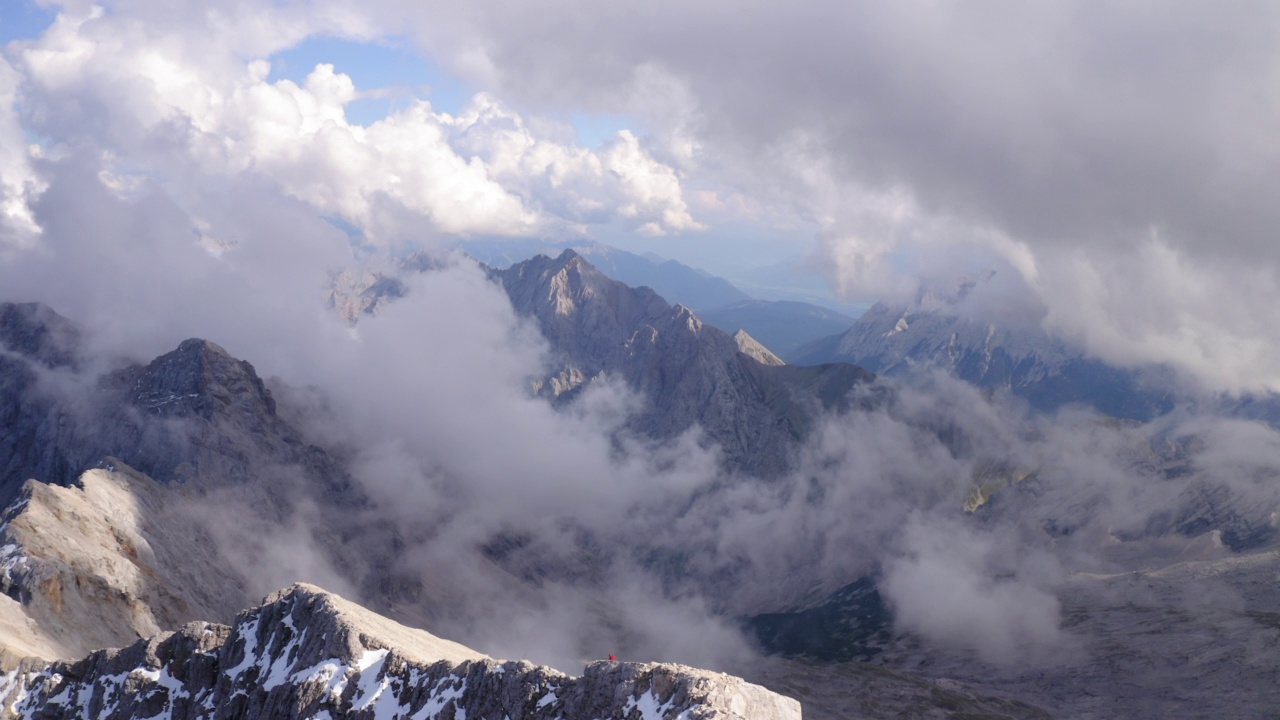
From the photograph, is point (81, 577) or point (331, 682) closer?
point (331, 682)

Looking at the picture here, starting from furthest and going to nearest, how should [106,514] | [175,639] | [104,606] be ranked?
[106,514], [104,606], [175,639]

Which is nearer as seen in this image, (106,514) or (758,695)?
(758,695)

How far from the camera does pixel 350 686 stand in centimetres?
9781

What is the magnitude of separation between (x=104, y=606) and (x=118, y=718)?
5864cm

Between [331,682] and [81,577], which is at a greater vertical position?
[81,577]

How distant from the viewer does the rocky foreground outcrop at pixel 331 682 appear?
7794 cm

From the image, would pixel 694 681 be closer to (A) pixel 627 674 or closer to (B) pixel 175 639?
(A) pixel 627 674

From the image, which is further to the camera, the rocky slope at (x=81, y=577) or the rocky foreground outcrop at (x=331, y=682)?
the rocky slope at (x=81, y=577)

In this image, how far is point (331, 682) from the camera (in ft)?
322

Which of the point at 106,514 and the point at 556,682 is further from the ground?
the point at 106,514

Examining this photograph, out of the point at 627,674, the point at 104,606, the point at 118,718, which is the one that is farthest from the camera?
the point at 104,606

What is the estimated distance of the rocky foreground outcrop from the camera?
77938mm

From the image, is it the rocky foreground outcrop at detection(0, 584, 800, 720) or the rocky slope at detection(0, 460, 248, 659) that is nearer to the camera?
the rocky foreground outcrop at detection(0, 584, 800, 720)

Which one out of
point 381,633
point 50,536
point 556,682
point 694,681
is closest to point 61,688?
point 381,633
